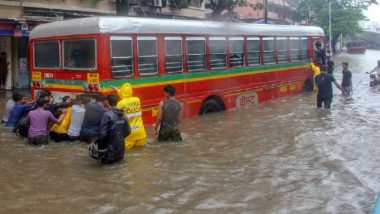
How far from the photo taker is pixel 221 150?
9531 mm

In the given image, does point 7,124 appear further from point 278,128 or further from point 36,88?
point 278,128

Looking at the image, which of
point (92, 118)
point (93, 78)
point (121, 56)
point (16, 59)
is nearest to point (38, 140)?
point (92, 118)

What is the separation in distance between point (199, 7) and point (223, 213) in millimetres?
27340

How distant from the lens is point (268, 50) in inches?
630

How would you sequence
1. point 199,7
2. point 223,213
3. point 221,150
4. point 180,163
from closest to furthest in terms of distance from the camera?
point 223,213 → point 180,163 → point 221,150 → point 199,7

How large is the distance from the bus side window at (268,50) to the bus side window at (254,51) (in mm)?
A: 419

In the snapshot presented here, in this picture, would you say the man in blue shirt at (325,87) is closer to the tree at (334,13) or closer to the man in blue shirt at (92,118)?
the man in blue shirt at (92,118)

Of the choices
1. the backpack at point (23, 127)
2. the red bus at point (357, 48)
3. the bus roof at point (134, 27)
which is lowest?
the backpack at point (23, 127)

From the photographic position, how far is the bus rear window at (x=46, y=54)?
11.1 m

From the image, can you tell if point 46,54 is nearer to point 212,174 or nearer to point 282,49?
point 212,174

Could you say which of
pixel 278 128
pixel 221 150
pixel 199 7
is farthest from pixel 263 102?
pixel 199 7

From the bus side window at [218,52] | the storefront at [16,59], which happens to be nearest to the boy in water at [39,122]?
the bus side window at [218,52]

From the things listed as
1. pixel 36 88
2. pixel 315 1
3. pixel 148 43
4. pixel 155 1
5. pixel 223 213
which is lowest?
pixel 223 213

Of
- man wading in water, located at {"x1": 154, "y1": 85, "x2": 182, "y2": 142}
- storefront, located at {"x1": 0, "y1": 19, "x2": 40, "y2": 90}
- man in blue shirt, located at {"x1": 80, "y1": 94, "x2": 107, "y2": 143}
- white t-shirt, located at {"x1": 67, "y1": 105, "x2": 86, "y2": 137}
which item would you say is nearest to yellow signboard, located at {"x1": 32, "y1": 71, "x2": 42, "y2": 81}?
white t-shirt, located at {"x1": 67, "y1": 105, "x2": 86, "y2": 137}
